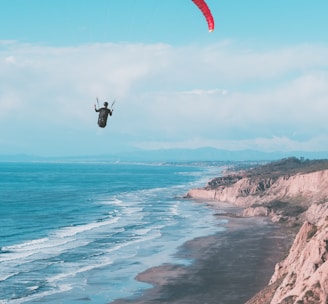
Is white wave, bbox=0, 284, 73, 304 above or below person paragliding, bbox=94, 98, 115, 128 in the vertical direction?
below

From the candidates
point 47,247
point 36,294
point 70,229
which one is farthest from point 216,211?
point 36,294

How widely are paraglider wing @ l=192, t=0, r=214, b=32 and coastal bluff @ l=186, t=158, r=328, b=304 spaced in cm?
1300

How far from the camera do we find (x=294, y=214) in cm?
9362

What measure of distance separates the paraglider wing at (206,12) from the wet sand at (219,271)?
2160cm

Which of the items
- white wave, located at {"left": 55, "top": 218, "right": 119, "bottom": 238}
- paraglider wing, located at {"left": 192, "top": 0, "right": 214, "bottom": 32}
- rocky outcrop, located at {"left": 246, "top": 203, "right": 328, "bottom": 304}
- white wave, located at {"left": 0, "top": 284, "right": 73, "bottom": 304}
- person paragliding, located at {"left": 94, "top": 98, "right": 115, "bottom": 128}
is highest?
paraglider wing, located at {"left": 192, "top": 0, "right": 214, "bottom": 32}

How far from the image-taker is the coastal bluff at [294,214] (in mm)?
29328

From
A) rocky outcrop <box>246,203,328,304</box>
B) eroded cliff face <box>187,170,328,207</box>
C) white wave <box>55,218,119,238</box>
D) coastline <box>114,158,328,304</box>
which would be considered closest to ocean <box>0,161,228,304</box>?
white wave <box>55,218,119,238</box>

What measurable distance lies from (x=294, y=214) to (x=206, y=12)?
67.7 m

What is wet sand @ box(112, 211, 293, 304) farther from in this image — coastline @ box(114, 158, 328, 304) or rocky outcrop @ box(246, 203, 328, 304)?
rocky outcrop @ box(246, 203, 328, 304)

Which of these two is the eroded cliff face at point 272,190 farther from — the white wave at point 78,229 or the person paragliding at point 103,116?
the person paragliding at point 103,116

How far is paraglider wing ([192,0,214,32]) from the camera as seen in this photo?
2947 cm

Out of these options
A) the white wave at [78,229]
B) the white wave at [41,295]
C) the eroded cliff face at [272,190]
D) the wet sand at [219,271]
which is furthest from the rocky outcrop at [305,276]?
the eroded cliff face at [272,190]

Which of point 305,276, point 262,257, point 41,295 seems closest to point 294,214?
point 262,257

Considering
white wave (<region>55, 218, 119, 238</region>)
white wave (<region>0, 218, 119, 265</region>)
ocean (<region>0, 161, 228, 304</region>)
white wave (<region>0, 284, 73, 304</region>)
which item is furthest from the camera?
white wave (<region>55, 218, 119, 238</region>)
